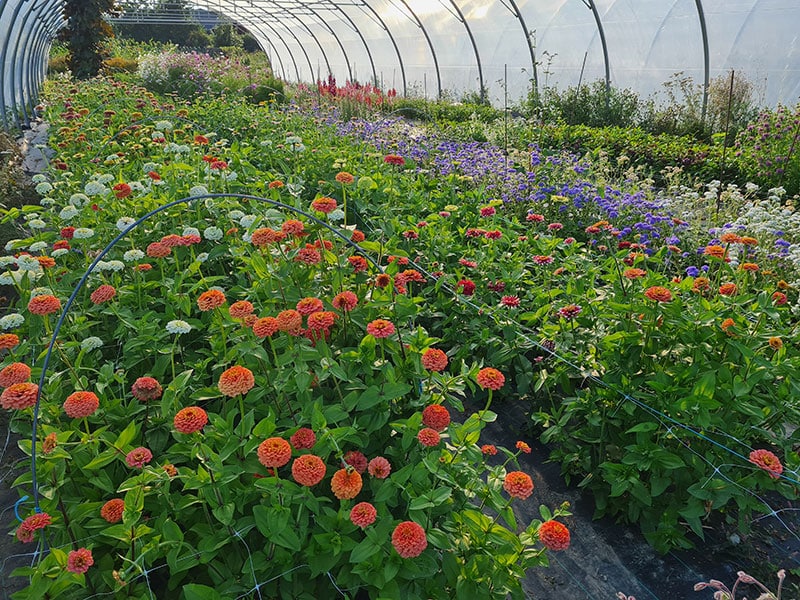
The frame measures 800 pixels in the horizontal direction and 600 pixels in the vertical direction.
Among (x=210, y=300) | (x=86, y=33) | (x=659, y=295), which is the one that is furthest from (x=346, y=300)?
(x=86, y=33)

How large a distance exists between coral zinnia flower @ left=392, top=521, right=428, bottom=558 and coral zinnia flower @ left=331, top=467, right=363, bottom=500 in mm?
138

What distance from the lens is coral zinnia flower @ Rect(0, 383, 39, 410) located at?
147 cm

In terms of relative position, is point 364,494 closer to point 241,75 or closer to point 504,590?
point 504,590

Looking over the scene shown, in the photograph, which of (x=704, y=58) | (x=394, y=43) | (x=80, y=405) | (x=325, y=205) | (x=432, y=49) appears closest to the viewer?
(x=80, y=405)

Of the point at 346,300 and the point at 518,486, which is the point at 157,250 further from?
the point at 518,486

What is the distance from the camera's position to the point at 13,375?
60.0 inches

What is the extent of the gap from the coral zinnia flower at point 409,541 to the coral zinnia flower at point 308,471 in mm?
226

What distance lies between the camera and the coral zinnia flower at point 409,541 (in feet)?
4.10

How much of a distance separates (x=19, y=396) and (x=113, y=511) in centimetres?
41

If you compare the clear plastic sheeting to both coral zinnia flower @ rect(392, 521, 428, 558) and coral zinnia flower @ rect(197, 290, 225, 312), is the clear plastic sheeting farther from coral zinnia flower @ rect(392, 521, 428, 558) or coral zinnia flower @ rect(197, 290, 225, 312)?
coral zinnia flower @ rect(392, 521, 428, 558)

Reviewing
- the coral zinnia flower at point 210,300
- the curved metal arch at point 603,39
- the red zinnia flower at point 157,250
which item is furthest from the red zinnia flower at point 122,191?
the curved metal arch at point 603,39

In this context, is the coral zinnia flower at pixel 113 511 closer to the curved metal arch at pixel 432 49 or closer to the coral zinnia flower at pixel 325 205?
the coral zinnia flower at pixel 325 205

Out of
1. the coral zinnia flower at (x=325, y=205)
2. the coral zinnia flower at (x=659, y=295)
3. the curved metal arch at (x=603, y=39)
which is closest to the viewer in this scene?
the coral zinnia flower at (x=659, y=295)

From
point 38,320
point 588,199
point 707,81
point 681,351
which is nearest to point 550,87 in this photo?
point 707,81
